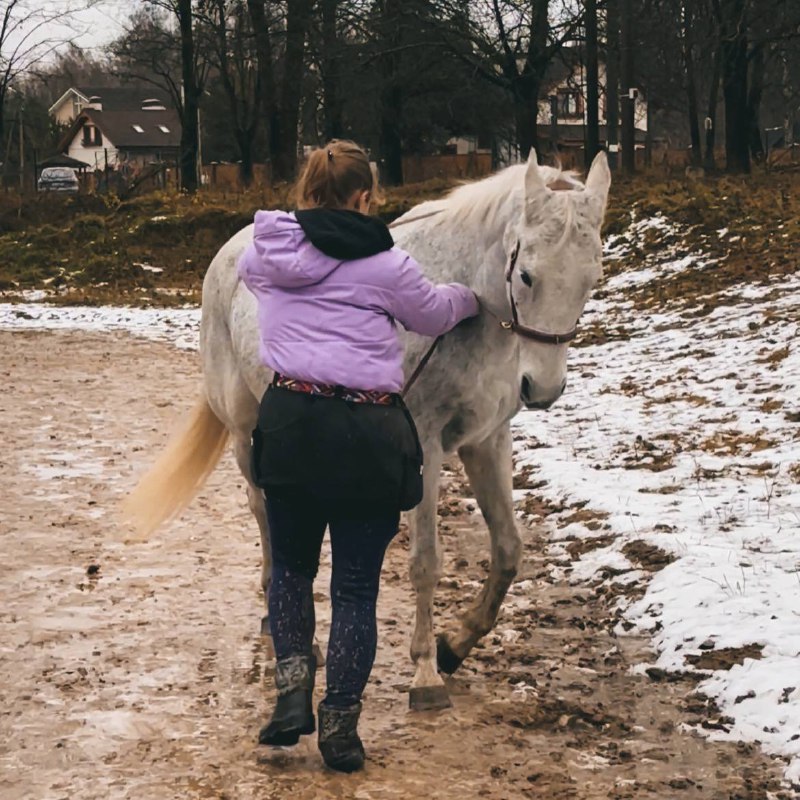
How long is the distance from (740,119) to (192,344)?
13307mm

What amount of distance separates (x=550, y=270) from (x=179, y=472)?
7.69ft

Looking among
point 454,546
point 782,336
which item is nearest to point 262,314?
point 454,546

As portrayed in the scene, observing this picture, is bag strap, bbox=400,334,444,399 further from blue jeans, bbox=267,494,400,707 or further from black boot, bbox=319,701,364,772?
black boot, bbox=319,701,364,772

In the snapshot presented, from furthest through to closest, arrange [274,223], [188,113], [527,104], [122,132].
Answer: [122,132]
[188,113]
[527,104]
[274,223]

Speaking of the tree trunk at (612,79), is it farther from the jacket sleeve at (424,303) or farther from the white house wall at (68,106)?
the white house wall at (68,106)

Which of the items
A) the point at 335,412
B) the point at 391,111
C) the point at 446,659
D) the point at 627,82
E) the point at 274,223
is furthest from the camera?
the point at 391,111

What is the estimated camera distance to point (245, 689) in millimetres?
4949

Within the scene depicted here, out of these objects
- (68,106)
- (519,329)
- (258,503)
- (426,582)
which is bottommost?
(426,582)

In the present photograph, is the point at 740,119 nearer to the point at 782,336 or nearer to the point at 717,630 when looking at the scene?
the point at 782,336

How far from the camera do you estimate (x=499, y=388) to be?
465 cm

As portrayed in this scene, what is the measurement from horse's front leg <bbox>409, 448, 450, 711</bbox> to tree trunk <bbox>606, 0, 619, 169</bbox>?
24.7m

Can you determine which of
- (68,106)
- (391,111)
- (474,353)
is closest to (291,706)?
(474,353)

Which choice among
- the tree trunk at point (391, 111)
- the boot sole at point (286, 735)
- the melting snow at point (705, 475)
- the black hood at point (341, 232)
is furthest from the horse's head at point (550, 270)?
the tree trunk at point (391, 111)

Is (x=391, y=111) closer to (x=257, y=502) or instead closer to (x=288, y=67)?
(x=288, y=67)
